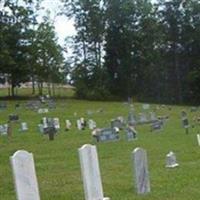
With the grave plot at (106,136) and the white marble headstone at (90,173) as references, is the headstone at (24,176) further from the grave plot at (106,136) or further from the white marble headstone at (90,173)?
the grave plot at (106,136)

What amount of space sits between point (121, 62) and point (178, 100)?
8136 millimetres

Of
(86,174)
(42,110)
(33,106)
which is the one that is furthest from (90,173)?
(33,106)

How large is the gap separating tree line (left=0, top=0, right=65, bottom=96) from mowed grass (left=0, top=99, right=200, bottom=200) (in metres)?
30.5

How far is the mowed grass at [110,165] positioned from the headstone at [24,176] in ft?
7.14

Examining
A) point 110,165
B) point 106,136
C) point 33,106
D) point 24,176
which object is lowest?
point 110,165

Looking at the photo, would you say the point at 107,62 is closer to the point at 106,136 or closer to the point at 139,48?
the point at 139,48

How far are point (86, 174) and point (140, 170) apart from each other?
1.39 meters

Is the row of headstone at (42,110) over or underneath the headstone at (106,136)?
over

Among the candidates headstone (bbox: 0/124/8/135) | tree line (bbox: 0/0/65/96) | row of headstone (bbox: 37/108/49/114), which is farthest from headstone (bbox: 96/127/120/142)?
tree line (bbox: 0/0/65/96)

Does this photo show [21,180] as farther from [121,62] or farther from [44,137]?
[121,62]

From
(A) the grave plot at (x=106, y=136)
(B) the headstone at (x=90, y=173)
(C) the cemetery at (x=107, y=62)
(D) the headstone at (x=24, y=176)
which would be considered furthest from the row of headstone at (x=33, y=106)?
(D) the headstone at (x=24, y=176)

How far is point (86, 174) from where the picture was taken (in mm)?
9617

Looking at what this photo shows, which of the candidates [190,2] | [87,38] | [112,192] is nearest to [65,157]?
[112,192]

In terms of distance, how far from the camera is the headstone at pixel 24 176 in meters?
8.53
